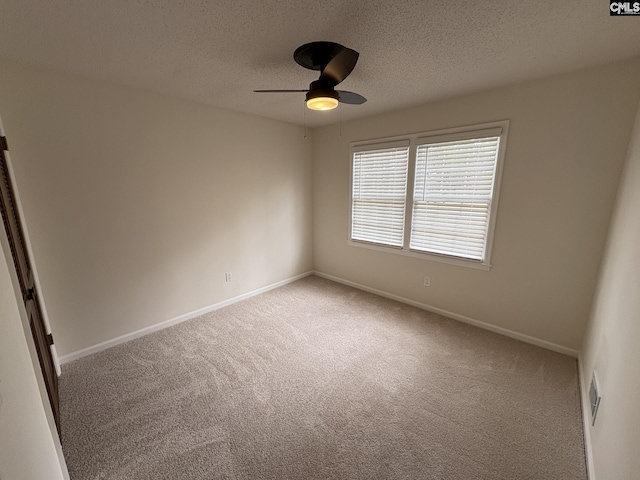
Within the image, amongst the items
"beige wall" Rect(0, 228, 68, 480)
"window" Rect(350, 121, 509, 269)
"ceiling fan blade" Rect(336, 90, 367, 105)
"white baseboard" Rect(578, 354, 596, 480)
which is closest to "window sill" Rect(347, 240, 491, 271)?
"window" Rect(350, 121, 509, 269)

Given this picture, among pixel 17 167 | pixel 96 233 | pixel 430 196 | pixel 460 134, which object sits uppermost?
pixel 460 134

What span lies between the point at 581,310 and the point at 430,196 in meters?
1.69

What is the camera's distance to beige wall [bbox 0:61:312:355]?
208 cm

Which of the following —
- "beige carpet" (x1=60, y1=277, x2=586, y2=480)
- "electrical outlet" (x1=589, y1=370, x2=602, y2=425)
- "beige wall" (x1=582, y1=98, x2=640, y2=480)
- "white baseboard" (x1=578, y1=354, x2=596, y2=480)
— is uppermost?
"beige wall" (x1=582, y1=98, x2=640, y2=480)

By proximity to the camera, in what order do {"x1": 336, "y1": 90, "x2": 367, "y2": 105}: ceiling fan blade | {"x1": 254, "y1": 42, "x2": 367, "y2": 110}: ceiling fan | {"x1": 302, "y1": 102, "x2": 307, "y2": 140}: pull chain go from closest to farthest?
{"x1": 254, "y1": 42, "x2": 367, "y2": 110}: ceiling fan, {"x1": 336, "y1": 90, "x2": 367, "y2": 105}: ceiling fan blade, {"x1": 302, "y1": 102, "x2": 307, "y2": 140}: pull chain

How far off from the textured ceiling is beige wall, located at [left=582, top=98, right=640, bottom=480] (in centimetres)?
86

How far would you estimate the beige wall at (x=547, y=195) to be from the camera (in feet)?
6.78

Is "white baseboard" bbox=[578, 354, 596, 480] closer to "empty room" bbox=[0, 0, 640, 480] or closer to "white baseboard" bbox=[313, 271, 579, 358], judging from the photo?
"empty room" bbox=[0, 0, 640, 480]

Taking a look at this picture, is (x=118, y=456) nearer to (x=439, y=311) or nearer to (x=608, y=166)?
(x=439, y=311)

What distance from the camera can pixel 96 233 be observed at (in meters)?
2.38

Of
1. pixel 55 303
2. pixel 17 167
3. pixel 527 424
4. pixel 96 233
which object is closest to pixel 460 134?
pixel 527 424

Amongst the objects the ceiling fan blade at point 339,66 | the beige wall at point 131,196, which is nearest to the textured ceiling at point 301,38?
the ceiling fan blade at point 339,66

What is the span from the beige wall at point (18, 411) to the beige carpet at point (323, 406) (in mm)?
666

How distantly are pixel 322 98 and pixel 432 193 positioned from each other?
6.18 ft
